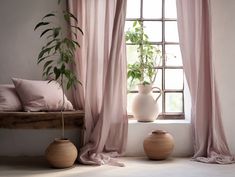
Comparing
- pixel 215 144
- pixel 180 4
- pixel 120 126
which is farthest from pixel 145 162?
pixel 180 4

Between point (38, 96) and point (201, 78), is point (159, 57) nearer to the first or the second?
point (201, 78)

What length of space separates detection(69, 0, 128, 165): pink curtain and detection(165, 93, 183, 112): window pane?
77cm

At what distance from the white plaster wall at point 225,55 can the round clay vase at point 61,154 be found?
1.89m

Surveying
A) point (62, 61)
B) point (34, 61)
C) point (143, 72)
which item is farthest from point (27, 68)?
point (143, 72)

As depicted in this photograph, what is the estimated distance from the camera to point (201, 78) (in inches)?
159

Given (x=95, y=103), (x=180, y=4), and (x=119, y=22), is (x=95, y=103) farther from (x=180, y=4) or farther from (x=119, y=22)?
(x=180, y=4)

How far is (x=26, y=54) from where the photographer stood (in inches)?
167

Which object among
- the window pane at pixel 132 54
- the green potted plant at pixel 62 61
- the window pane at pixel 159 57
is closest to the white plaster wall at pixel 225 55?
the window pane at pixel 159 57

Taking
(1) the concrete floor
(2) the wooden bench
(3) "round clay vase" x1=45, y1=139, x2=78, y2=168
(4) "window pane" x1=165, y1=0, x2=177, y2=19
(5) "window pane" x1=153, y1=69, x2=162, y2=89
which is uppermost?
(4) "window pane" x1=165, y1=0, x2=177, y2=19

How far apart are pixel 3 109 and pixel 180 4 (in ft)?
7.66

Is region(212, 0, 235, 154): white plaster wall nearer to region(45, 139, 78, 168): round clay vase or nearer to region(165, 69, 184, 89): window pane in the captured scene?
region(165, 69, 184, 89): window pane

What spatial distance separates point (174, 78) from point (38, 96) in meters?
1.80

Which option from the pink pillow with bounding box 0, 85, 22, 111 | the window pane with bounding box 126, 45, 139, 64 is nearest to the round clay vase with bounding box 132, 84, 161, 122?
the window pane with bounding box 126, 45, 139, 64

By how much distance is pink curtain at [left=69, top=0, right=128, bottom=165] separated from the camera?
3.94 m
